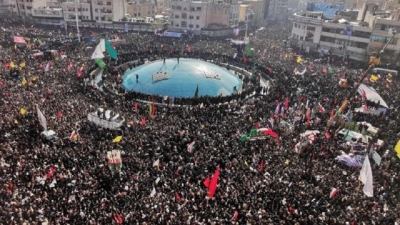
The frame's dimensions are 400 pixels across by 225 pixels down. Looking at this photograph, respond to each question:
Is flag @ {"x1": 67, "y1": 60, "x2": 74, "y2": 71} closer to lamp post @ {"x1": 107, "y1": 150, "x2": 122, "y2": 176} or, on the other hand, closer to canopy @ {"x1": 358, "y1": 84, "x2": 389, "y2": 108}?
lamp post @ {"x1": 107, "y1": 150, "x2": 122, "y2": 176}

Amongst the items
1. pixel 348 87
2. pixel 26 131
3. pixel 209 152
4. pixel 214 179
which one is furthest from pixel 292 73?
pixel 26 131

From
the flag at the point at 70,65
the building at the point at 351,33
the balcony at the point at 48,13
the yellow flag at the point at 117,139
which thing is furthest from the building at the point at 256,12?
the yellow flag at the point at 117,139

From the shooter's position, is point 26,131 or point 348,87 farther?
point 348,87

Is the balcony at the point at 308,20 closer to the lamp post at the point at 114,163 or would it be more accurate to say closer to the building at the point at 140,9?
the building at the point at 140,9

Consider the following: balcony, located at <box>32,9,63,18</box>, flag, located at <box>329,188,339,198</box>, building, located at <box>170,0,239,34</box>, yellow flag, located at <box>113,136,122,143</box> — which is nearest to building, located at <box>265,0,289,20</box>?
building, located at <box>170,0,239,34</box>

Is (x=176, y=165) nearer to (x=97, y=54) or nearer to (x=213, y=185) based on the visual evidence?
(x=213, y=185)

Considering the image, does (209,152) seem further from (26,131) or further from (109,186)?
(26,131)
